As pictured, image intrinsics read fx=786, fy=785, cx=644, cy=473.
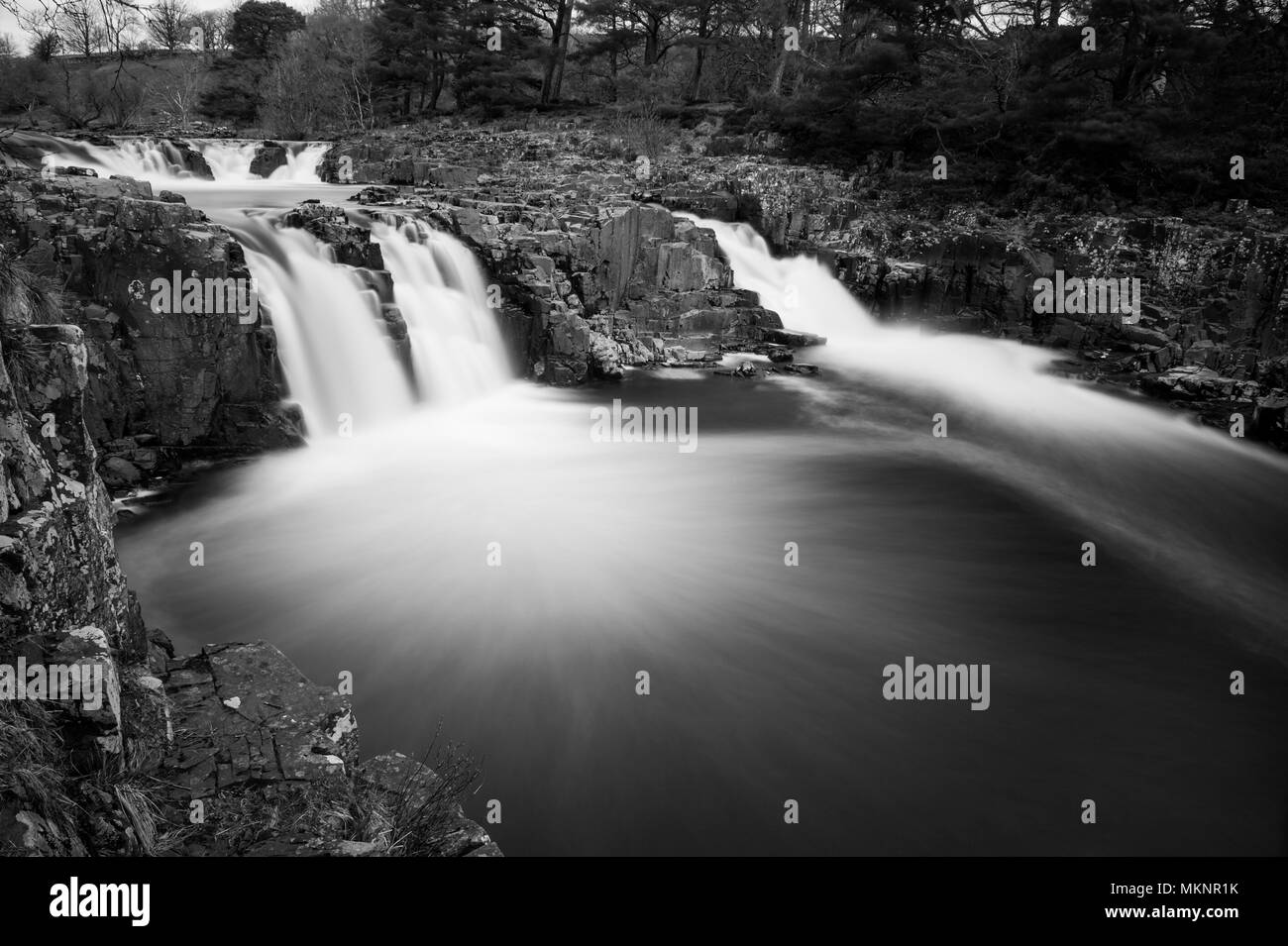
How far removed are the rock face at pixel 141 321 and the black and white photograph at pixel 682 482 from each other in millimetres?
54

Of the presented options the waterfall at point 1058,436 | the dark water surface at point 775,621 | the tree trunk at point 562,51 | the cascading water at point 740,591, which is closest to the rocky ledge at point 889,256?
the waterfall at point 1058,436

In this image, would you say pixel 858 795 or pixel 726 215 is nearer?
pixel 858 795

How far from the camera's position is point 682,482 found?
1229 centimetres

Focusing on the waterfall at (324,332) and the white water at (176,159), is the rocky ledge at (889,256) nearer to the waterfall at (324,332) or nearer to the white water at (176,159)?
the white water at (176,159)

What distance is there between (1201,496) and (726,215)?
49.0 ft

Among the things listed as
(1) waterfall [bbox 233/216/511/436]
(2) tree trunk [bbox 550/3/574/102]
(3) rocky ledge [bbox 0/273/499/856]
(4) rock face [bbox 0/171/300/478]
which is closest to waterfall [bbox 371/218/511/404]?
(1) waterfall [bbox 233/216/511/436]

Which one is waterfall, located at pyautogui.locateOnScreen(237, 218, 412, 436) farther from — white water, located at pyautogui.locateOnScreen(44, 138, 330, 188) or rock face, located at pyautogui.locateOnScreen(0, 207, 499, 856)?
white water, located at pyautogui.locateOnScreen(44, 138, 330, 188)

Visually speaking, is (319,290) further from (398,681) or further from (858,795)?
(858,795)

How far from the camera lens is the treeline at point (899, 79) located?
21.2m

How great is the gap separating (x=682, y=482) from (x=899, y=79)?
2257 centimetres

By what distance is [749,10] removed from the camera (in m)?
37.7

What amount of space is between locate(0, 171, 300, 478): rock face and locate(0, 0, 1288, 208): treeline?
2.20m

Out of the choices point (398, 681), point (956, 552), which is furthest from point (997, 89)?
point (398, 681)

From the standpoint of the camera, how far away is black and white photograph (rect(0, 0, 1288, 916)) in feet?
15.9
